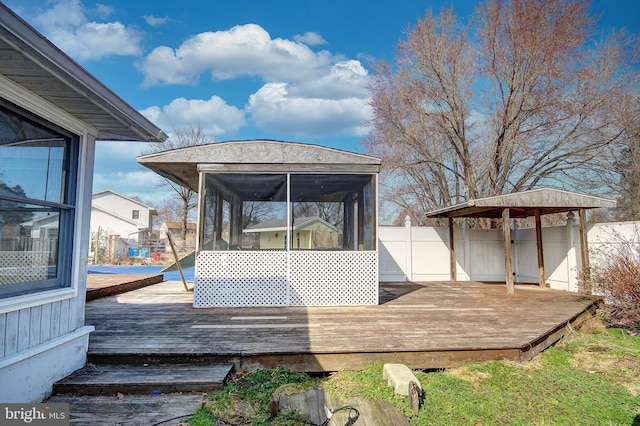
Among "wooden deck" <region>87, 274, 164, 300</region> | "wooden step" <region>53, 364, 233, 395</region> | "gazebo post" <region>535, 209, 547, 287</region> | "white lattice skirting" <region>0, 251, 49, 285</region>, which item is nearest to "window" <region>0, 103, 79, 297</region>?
"white lattice skirting" <region>0, 251, 49, 285</region>

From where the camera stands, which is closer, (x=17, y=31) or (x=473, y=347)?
(x=17, y=31)

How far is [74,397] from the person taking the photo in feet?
9.21

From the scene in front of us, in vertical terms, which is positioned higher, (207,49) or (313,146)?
(207,49)

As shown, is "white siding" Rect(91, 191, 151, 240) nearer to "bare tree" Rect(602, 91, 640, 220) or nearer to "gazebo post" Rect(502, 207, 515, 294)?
"gazebo post" Rect(502, 207, 515, 294)

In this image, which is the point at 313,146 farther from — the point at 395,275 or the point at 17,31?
the point at 395,275

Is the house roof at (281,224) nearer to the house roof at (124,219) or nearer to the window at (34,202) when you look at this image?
the window at (34,202)

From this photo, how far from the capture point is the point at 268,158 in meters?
5.87

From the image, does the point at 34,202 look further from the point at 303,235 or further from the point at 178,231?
the point at 178,231

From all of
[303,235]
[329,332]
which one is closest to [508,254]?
[303,235]

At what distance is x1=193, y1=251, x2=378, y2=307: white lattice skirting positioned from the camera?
19.0 ft

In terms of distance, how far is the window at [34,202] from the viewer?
2.54m


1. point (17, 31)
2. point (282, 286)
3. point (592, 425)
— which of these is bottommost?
point (592, 425)

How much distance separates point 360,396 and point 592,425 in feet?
5.83

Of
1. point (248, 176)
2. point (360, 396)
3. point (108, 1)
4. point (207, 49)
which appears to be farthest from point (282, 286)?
point (207, 49)
